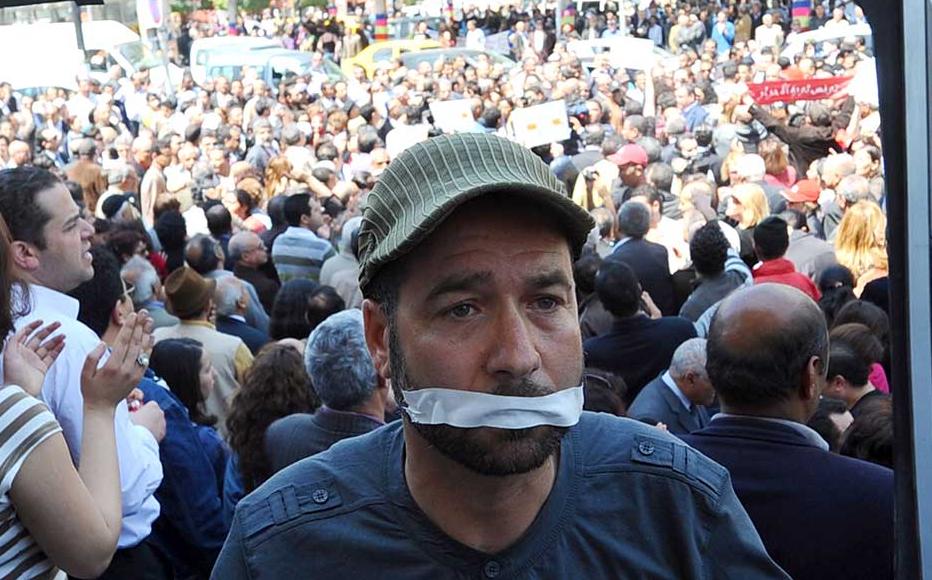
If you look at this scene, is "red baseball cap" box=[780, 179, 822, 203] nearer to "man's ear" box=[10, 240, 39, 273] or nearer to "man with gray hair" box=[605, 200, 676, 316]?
"man with gray hair" box=[605, 200, 676, 316]

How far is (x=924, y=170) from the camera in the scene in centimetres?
199

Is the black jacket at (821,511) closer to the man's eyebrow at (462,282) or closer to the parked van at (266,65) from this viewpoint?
the man's eyebrow at (462,282)

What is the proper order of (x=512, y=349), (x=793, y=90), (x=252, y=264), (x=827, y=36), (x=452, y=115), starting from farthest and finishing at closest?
1. (x=827, y=36)
2. (x=452, y=115)
3. (x=793, y=90)
4. (x=252, y=264)
5. (x=512, y=349)

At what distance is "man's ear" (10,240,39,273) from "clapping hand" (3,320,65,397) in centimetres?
72

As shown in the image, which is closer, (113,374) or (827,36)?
(113,374)

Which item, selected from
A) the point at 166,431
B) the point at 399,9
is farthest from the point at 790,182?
the point at 399,9

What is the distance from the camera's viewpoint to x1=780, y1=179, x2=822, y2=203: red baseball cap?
30.2 feet

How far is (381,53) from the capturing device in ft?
82.1

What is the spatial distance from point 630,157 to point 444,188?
991cm

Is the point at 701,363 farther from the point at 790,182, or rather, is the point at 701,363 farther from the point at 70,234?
the point at 790,182

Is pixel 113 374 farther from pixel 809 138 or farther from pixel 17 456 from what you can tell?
pixel 809 138

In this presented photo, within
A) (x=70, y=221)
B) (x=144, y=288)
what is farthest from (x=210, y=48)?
(x=70, y=221)

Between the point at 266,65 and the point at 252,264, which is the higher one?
the point at 266,65

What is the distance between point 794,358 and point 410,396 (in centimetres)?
169
